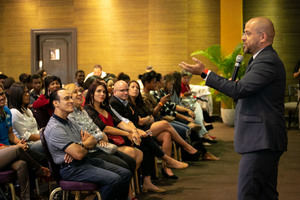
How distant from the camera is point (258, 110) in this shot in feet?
8.30

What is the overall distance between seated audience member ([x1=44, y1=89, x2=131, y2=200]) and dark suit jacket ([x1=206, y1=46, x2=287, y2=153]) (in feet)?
4.06

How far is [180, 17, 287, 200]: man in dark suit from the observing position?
250cm

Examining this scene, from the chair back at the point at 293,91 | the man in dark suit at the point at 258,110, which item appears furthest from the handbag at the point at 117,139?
the chair back at the point at 293,91

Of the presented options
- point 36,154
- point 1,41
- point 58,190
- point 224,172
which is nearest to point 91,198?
point 58,190

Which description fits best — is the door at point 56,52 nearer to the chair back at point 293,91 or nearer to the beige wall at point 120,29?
the beige wall at point 120,29

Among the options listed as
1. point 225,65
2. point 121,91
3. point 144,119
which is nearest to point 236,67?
point 121,91

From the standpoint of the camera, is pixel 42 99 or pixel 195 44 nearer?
pixel 42 99

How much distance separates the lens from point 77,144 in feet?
11.0

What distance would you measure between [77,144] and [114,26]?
8.32m

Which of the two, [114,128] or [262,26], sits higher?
[262,26]

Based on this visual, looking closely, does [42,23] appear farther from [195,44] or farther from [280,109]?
[280,109]

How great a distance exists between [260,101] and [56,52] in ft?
32.4

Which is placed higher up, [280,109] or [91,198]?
[280,109]

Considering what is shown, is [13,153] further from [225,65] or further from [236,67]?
[225,65]
